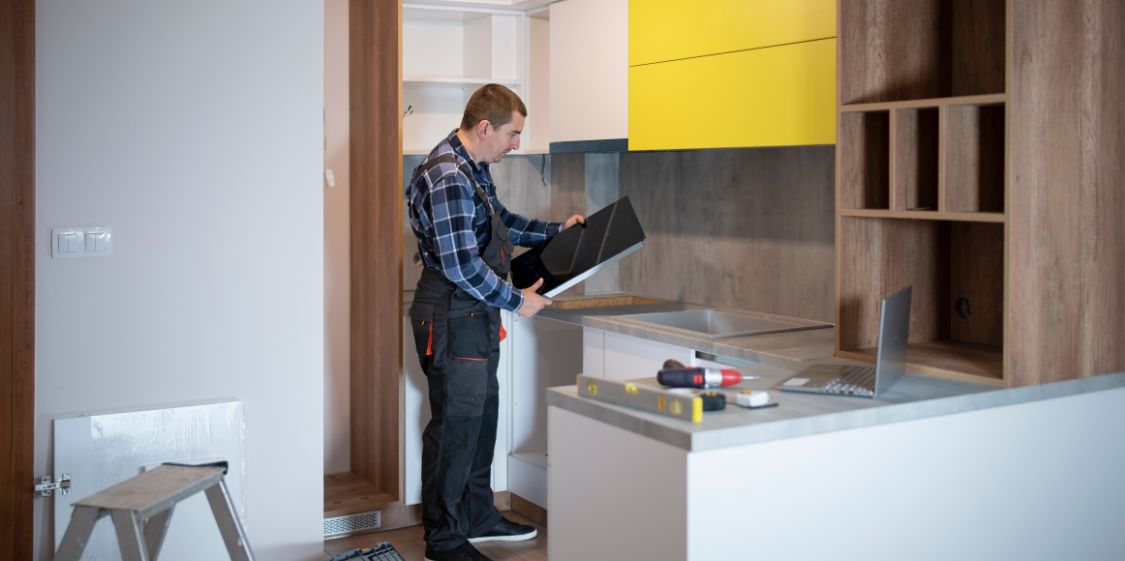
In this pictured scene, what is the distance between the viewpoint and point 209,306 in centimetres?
343

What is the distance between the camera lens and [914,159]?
282 cm

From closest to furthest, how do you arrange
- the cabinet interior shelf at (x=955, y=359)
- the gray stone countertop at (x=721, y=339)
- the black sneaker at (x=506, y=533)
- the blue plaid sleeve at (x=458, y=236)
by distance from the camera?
the cabinet interior shelf at (x=955, y=359) < the gray stone countertop at (x=721, y=339) < the blue plaid sleeve at (x=458, y=236) < the black sneaker at (x=506, y=533)

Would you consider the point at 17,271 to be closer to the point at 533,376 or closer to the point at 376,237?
the point at 376,237

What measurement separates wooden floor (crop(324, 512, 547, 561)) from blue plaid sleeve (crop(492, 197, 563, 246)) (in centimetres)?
108

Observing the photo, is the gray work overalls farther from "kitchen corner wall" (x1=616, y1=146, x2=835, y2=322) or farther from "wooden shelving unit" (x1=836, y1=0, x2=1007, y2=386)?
"wooden shelving unit" (x1=836, y1=0, x2=1007, y2=386)

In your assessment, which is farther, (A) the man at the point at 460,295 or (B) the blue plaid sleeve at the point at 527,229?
(B) the blue plaid sleeve at the point at 527,229

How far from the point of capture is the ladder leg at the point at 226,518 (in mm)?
2643

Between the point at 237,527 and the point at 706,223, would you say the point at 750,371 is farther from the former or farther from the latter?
the point at 706,223

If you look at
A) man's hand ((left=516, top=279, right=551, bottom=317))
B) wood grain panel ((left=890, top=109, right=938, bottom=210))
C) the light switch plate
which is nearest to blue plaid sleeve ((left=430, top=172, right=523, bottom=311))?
man's hand ((left=516, top=279, right=551, bottom=317))

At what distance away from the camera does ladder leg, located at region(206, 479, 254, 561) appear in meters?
2.64

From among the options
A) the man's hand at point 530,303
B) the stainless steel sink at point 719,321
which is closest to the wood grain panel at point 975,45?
the stainless steel sink at point 719,321

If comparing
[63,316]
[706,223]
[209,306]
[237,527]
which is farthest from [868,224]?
[63,316]

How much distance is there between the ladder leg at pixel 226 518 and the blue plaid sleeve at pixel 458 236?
1.08 metres

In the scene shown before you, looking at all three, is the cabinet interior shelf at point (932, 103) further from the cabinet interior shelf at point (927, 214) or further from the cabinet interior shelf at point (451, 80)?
the cabinet interior shelf at point (451, 80)
